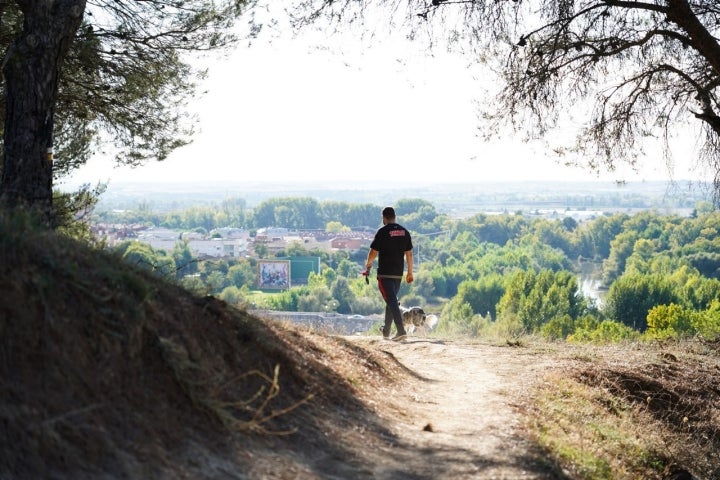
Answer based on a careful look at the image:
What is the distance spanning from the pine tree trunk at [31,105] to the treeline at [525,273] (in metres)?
1.70

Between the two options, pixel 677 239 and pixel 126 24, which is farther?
pixel 677 239

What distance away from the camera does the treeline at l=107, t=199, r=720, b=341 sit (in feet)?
159

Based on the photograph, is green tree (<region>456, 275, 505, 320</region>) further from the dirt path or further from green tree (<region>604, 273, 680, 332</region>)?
the dirt path

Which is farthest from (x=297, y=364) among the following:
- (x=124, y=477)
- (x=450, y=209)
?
(x=450, y=209)

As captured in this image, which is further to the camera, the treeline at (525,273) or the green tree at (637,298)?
the green tree at (637,298)

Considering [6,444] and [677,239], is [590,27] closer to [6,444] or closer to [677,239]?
[6,444]

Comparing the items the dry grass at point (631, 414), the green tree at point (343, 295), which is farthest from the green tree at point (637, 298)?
the dry grass at point (631, 414)

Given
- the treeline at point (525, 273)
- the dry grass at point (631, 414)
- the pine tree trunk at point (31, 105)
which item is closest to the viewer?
the dry grass at point (631, 414)

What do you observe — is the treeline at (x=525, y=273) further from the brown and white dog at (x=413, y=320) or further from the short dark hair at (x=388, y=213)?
the short dark hair at (x=388, y=213)

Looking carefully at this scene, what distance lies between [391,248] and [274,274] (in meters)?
82.4

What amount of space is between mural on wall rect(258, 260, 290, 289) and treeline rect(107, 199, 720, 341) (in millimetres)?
1436

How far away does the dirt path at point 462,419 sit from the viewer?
6129mm

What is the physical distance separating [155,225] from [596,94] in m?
121

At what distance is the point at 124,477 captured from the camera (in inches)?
181
